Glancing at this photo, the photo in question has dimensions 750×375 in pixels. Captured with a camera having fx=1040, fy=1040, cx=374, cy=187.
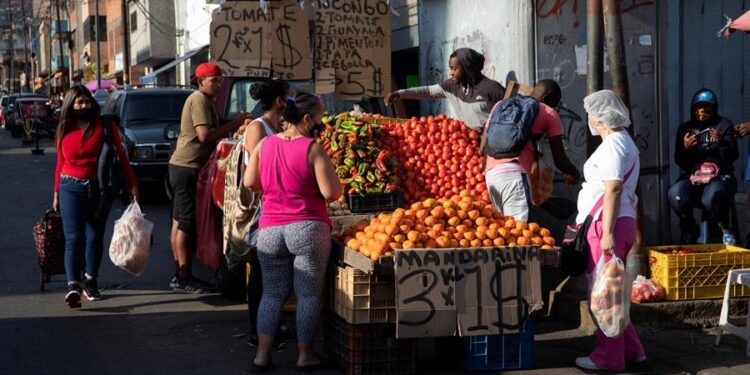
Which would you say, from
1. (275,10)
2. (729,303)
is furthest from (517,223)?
(275,10)

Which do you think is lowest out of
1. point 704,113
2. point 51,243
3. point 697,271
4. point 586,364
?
point 586,364

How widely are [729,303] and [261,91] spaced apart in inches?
145

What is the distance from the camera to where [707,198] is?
928cm

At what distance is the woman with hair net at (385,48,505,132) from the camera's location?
8.32m

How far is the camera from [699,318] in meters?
7.81

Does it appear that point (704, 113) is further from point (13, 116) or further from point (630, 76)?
point (13, 116)

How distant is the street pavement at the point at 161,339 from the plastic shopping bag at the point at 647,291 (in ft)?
0.75

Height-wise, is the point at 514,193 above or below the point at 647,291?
above

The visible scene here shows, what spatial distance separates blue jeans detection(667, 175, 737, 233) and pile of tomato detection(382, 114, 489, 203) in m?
2.25

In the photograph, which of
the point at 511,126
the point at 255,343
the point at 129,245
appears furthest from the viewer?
the point at 129,245

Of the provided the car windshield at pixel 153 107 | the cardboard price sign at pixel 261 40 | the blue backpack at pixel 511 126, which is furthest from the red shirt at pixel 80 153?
the car windshield at pixel 153 107

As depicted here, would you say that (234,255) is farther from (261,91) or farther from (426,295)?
(426,295)

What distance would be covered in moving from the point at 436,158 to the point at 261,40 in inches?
113

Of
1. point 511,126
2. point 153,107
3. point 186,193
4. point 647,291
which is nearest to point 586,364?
point 647,291
